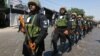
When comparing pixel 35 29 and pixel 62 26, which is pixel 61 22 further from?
pixel 35 29

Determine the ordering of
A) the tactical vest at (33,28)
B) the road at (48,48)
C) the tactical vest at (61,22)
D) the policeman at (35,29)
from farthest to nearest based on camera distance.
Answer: the road at (48,48) < the tactical vest at (61,22) < the tactical vest at (33,28) < the policeman at (35,29)

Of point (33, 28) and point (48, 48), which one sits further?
point (48, 48)

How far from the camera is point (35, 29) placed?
5.70m

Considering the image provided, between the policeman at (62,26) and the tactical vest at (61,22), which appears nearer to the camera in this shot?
the policeman at (62,26)

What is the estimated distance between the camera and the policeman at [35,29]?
559 cm

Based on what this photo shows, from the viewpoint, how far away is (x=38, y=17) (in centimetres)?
575

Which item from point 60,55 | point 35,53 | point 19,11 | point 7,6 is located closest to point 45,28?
point 35,53

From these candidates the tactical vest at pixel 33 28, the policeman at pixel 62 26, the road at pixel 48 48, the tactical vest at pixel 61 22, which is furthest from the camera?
the road at pixel 48 48

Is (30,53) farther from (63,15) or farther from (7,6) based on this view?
(7,6)

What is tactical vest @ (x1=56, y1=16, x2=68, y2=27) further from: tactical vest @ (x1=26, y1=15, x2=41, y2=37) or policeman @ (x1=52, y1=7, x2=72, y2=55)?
tactical vest @ (x1=26, y1=15, x2=41, y2=37)

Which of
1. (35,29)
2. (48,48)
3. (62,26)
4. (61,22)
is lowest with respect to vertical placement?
(48,48)

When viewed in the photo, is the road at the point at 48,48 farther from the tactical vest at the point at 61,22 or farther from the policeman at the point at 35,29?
the policeman at the point at 35,29

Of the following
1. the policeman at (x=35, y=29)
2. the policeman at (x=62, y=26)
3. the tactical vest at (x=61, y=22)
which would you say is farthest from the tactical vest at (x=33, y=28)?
the tactical vest at (x=61, y=22)

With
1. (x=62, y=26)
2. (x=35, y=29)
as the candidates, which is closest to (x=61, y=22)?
(x=62, y=26)
